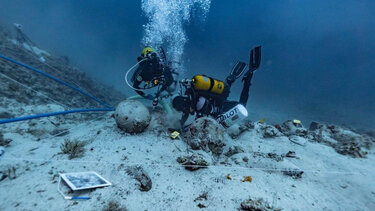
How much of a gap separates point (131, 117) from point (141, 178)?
1840 mm

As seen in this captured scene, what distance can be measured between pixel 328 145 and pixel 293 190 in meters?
3.05

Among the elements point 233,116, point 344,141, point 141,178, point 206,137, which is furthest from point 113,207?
point 344,141

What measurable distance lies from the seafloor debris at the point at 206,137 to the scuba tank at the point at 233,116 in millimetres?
1316

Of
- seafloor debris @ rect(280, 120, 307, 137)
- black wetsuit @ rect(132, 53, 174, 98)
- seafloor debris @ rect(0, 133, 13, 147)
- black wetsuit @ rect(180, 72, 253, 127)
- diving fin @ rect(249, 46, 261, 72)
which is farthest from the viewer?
diving fin @ rect(249, 46, 261, 72)

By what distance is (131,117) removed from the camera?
382cm

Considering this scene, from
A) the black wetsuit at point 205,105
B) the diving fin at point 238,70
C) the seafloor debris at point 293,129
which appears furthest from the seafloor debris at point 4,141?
Result: the seafloor debris at point 293,129

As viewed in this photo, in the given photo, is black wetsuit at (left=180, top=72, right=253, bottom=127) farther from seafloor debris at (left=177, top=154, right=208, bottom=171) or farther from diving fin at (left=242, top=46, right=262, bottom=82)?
seafloor debris at (left=177, top=154, right=208, bottom=171)

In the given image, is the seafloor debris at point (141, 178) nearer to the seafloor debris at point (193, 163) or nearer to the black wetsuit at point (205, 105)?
the seafloor debris at point (193, 163)

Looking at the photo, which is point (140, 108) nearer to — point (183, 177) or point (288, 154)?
point (183, 177)

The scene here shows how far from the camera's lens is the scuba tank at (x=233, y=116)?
191 inches

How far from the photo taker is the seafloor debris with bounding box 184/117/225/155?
357 centimetres

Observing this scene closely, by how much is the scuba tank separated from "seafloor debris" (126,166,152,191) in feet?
10.7

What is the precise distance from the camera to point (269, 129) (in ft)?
16.0

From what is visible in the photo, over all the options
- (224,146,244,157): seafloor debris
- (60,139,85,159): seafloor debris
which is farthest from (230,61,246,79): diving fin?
(60,139,85,159): seafloor debris
